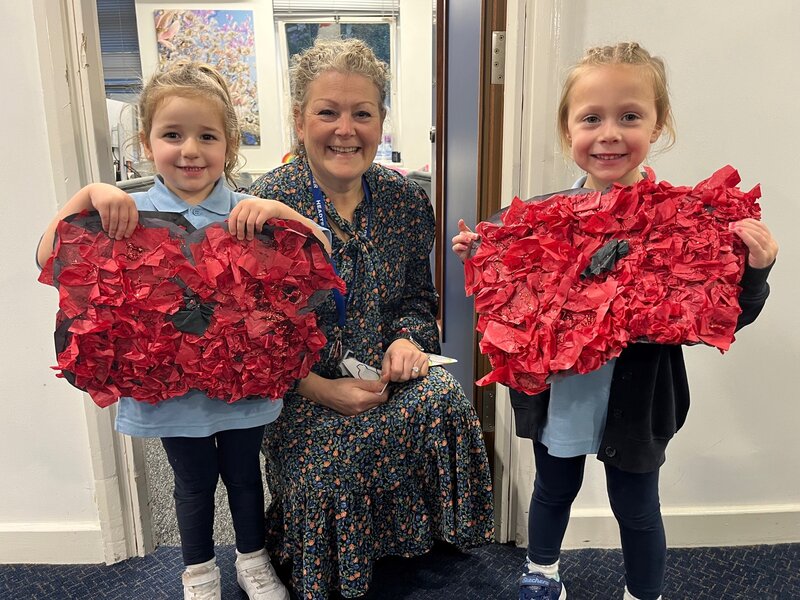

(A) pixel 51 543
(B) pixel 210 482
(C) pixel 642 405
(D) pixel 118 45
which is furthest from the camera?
(D) pixel 118 45

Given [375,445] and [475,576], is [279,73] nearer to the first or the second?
[375,445]

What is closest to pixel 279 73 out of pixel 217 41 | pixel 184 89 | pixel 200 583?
pixel 217 41

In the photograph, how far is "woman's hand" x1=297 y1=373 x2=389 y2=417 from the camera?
4.27ft

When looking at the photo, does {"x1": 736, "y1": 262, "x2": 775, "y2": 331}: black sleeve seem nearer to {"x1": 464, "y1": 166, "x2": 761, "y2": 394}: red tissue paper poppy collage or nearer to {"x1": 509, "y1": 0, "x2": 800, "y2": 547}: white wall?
{"x1": 464, "y1": 166, "x2": 761, "y2": 394}: red tissue paper poppy collage

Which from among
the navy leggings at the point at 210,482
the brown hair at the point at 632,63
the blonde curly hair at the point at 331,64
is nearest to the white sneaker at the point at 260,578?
the navy leggings at the point at 210,482

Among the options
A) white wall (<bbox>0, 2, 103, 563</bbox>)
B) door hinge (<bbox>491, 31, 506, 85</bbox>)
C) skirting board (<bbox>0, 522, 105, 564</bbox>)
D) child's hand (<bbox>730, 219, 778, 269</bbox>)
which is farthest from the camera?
skirting board (<bbox>0, 522, 105, 564</bbox>)

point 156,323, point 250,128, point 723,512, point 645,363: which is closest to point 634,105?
point 645,363

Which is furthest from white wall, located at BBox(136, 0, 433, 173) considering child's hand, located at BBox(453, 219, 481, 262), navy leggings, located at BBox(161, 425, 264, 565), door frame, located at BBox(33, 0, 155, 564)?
child's hand, located at BBox(453, 219, 481, 262)

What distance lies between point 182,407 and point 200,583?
44 centimetres

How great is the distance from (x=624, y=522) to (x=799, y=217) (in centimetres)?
87

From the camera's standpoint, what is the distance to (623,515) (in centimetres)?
115

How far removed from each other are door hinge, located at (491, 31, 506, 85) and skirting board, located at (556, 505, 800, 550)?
1.15 meters

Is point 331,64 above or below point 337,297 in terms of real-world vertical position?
above

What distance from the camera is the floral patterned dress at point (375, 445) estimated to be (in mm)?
1285
